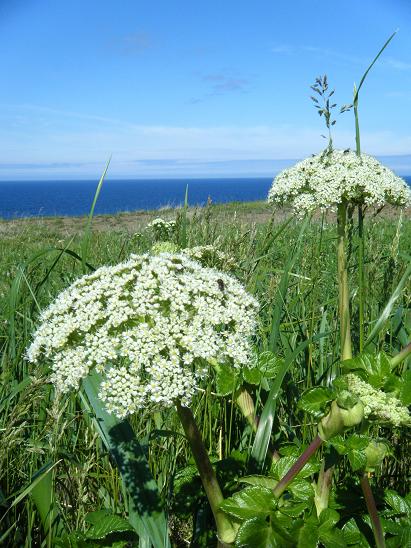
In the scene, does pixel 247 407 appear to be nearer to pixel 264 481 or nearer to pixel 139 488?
pixel 264 481

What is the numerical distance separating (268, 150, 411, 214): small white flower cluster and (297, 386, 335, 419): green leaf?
1295mm

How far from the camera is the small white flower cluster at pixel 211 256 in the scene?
298 centimetres

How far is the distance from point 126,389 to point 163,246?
3.84 feet

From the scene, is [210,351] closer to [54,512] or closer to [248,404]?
[248,404]

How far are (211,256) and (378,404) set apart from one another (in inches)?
61.0


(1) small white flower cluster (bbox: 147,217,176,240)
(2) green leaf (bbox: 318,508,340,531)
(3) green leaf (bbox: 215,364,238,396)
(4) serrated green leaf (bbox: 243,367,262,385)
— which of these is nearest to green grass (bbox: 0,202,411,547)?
(4) serrated green leaf (bbox: 243,367,262,385)

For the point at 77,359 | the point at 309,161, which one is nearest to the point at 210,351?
the point at 77,359

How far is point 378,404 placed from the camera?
71.0 inches

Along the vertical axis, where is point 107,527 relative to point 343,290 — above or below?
below

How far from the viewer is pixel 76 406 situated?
3049 mm

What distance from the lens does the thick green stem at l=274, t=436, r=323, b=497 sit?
1715 mm

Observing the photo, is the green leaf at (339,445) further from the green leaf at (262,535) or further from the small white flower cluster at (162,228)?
the small white flower cluster at (162,228)

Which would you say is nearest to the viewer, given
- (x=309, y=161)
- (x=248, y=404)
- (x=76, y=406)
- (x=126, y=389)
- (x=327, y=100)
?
→ (x=126, y=389)

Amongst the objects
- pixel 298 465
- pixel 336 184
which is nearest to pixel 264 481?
pixel 298 465
